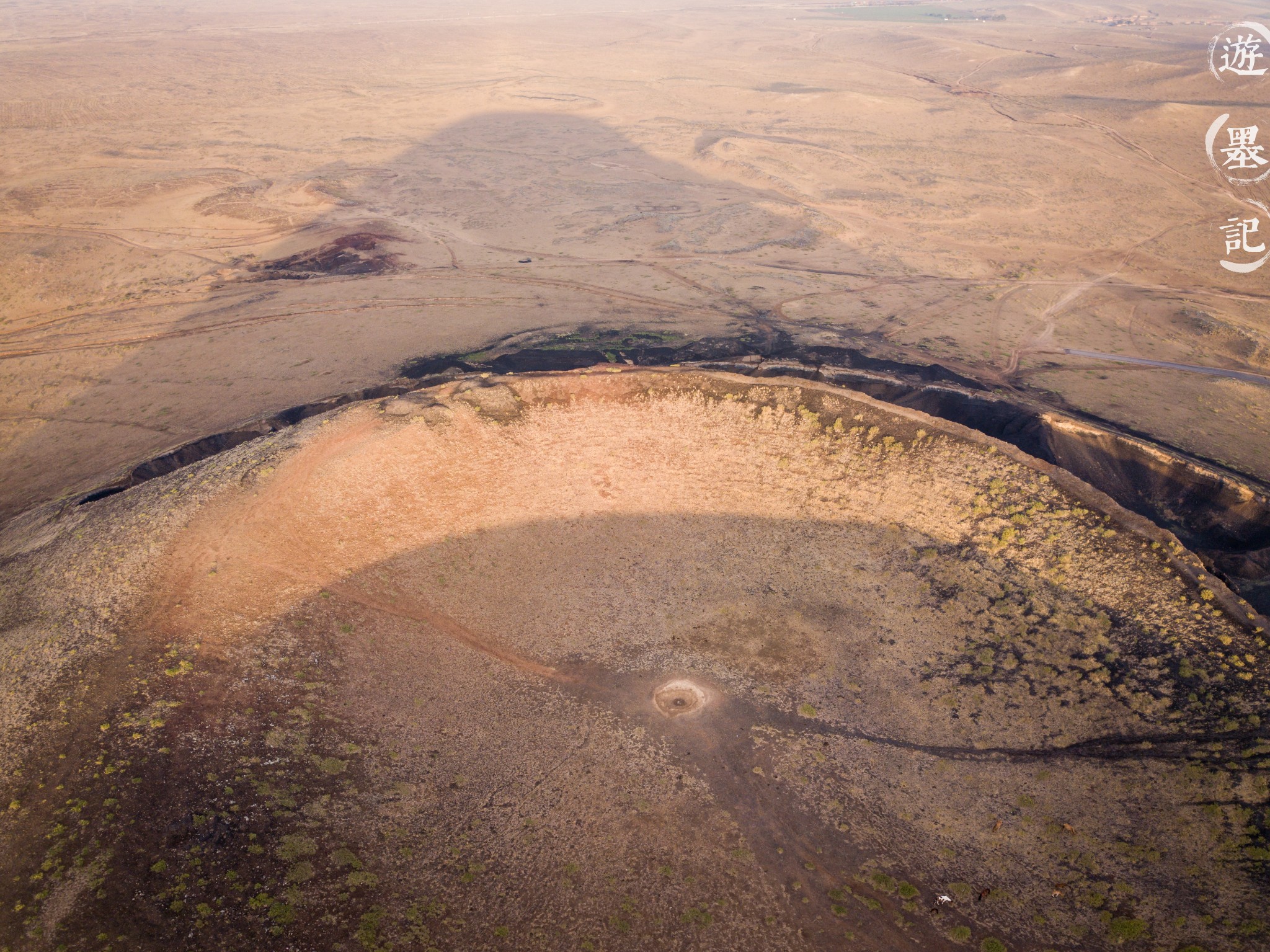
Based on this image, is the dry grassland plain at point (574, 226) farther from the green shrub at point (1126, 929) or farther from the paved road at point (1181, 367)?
the green shrub at point (1126, 929)

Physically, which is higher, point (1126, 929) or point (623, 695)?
point (1126, 929)

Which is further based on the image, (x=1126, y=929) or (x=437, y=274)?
(x=437, y=274)

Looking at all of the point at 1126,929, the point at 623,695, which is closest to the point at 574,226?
the point at 623,695

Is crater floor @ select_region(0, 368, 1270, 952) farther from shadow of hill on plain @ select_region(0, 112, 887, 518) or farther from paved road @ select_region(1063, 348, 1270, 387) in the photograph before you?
paved road @ select_region(1063, 348, 1270, 387)

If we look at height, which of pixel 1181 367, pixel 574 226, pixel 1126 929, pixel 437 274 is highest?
pixel 574 226

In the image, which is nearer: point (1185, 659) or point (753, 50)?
point (1185, 659)

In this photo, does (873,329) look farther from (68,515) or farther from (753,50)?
(753,50)

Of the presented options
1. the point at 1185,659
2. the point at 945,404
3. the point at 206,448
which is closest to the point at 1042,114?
the point at 945,404

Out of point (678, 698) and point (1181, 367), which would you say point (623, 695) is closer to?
point (678, 698)
